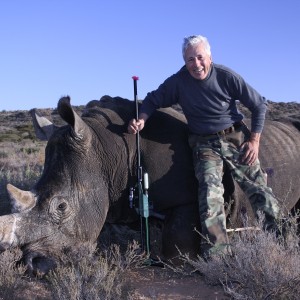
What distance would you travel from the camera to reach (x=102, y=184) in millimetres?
6309

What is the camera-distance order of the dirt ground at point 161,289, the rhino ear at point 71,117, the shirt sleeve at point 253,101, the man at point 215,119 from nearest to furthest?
1. the dirt ground at point 161,289
2. the rhino ear at point 71,117
3. the man at point 215,119
4. the shirt sleeve at point 253,101

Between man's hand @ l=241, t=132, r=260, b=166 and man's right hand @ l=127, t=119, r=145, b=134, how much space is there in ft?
3.90

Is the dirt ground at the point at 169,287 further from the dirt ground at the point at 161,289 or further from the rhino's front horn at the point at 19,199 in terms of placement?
the rhino's front horn at the point at 19,199

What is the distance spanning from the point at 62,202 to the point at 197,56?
2.18m

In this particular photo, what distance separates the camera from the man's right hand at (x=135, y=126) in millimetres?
6387

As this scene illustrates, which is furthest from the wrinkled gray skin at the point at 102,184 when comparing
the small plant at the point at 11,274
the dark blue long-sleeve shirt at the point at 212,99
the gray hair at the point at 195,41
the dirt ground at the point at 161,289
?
the gray hair at the point at 195,41

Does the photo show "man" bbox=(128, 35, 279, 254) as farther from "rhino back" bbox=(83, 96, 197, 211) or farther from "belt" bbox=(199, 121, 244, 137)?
"rhino back" bbox=(83, 96, 197, 211)

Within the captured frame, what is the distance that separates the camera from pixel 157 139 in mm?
6668

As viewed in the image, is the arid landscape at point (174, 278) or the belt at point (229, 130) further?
the belt at point (229, 130)

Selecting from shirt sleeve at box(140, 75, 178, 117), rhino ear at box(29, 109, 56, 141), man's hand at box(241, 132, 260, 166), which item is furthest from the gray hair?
rhino ear at box(29, 109, 56, 141)

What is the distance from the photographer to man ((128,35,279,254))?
20.6 feet

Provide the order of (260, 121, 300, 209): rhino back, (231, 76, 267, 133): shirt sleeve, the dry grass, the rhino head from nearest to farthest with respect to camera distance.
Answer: the dry grass < the rhino head < (231, 76, 267, 133): shirt sleeve < (260, 121, 300, 209): rhino back

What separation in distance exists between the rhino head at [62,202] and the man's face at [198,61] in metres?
1.34

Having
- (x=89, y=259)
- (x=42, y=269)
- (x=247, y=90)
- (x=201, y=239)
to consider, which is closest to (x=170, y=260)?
(x=201, y=239)
